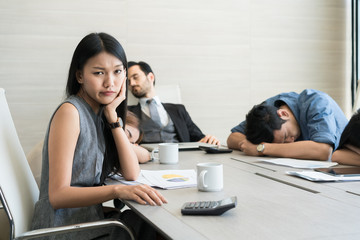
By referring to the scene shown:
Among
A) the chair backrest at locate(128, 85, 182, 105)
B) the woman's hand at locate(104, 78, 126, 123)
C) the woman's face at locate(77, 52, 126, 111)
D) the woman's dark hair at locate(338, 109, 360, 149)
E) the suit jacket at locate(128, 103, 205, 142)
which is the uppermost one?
the woman's face at locate(77, 52, 126, 111)

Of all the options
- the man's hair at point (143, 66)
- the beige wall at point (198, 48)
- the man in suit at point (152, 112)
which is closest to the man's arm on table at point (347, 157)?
the man in suit at point (152, 112)

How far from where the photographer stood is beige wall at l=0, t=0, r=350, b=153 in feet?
11.5

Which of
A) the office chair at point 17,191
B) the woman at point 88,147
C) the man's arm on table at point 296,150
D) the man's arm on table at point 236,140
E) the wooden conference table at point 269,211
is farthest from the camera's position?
the man's arm on table at point 236,140

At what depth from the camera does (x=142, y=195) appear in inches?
44.9

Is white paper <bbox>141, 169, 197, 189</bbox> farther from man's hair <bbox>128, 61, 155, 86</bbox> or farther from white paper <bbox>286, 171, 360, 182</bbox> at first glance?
man's hair <bbox>128, 61, 155, 86</bbox>

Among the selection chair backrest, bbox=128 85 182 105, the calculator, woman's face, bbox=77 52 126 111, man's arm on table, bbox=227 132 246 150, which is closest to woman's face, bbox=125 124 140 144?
man's arm on table, bbox=227 132 246 150

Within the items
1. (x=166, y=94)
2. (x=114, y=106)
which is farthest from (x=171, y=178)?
(x=166, y=94)

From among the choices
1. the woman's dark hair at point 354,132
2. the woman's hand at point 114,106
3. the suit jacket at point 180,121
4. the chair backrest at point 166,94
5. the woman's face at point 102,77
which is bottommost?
the suit jacket at point 180,121

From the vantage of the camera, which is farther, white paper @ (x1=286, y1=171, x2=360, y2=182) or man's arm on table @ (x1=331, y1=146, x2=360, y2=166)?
man's arm on table @ (x1=331, y1=146, x2=360, y2=166)

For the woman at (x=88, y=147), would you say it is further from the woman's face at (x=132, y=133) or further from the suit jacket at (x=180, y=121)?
the suit jacket at (x=180, y=121)

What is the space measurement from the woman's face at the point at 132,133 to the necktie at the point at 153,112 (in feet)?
3.02

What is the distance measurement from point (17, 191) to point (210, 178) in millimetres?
619

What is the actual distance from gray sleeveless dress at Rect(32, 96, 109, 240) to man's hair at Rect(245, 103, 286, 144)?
927 mm

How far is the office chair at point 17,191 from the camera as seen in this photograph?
1.10 m
